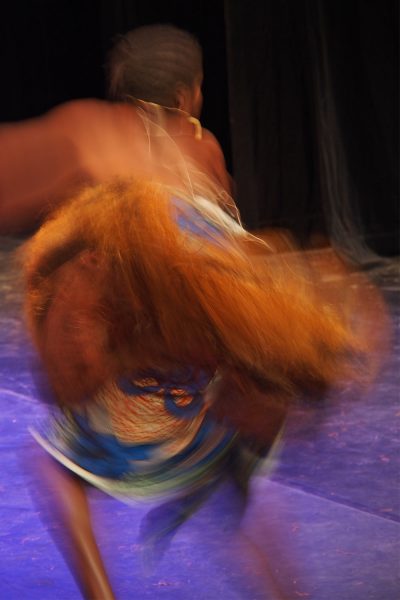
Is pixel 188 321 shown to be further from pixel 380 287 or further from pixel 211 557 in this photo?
pixel 380 287

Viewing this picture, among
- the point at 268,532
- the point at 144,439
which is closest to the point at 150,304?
the point at 144,439

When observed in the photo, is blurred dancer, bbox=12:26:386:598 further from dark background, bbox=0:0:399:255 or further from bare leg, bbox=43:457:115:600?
dark background, bbox=0:0:399:255

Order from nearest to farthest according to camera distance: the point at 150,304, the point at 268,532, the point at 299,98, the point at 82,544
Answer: the point at 150,304 → the point at 82,544 → the point at 268,532 → the point at 299,98

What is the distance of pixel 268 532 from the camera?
6.47 feet

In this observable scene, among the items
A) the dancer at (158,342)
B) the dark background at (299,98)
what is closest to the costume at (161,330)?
the dancer at (158,342)

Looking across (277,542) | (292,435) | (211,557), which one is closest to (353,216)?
(292,435)

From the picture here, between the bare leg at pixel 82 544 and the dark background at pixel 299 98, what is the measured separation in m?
5.48

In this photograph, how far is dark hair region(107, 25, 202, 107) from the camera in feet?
6.05

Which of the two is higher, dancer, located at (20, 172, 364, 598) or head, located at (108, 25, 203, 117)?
head, located at (108, 25, 203, 117)

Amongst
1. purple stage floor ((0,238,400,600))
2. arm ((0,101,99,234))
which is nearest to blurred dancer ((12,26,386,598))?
arm ((0,101,99,234))

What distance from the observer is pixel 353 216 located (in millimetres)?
7332

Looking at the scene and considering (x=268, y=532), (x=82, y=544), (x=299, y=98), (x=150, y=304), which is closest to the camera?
(x=150, y=304)

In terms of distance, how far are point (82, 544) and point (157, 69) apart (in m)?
0.79

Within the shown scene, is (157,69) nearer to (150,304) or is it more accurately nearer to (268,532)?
(150,304)
